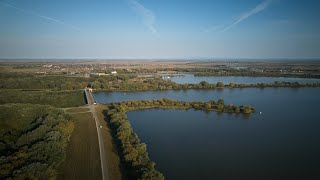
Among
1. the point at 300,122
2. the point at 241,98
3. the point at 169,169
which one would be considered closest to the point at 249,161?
the point at 169,169

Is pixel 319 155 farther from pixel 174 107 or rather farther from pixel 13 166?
pixel 13 166

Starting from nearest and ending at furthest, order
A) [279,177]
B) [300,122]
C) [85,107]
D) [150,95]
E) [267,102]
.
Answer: [279,177] < [300,122] < [85,107] < [267,102] < [150,95]

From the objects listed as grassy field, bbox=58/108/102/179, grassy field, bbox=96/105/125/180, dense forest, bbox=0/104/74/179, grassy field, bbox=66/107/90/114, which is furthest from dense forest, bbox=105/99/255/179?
dense forest, bbox=0/104/74/179

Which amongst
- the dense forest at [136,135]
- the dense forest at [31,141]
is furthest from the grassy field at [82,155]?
the dense forest at [136,135]

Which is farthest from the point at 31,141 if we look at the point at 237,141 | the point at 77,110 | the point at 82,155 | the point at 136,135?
the point at 237,141

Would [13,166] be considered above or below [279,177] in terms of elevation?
above
